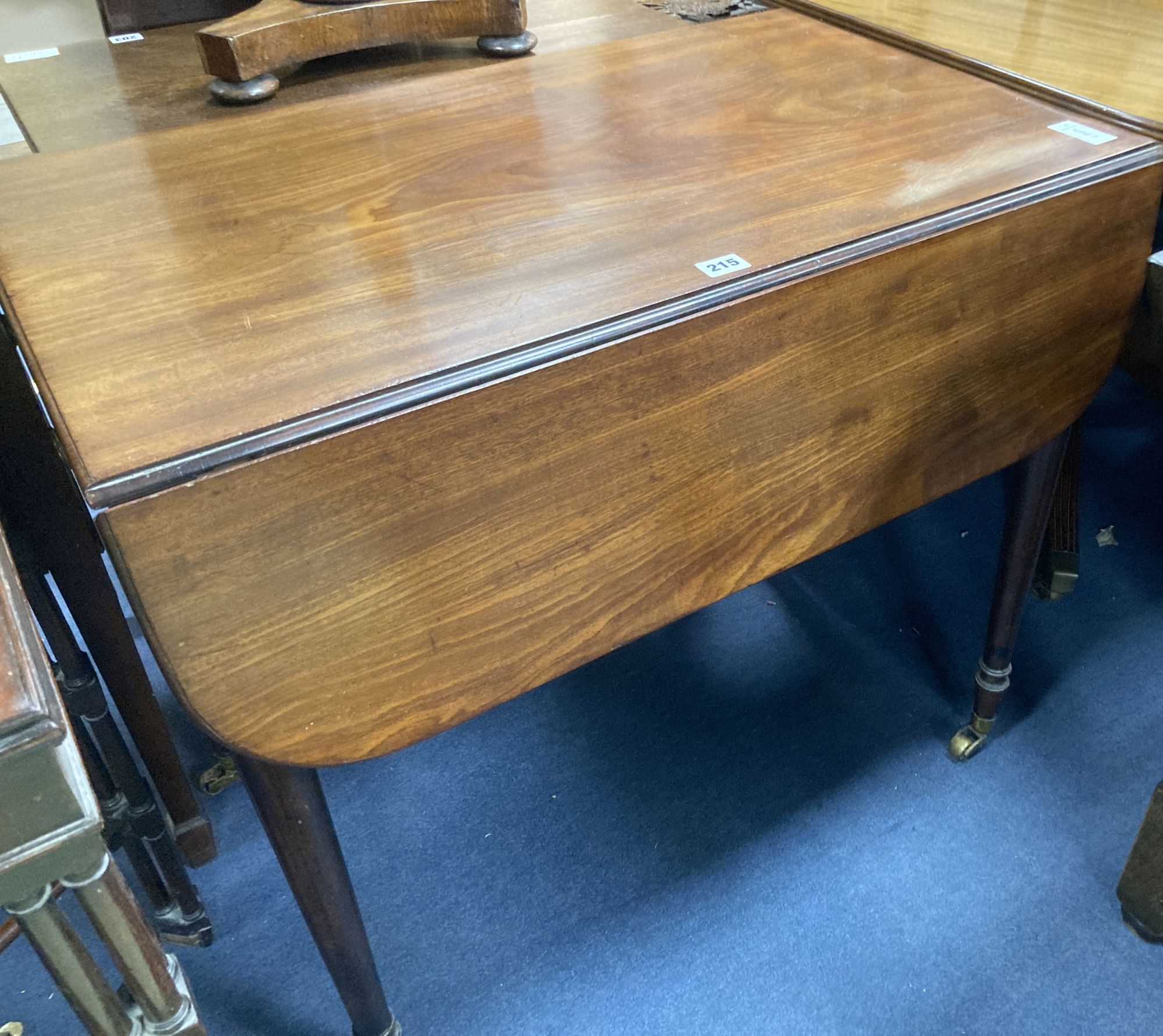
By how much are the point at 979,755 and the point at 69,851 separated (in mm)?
1190

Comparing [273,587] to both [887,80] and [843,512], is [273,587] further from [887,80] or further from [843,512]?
[887,80]

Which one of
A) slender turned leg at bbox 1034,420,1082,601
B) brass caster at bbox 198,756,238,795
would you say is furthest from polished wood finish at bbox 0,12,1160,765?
brass caster at bbox 198,756,238,795

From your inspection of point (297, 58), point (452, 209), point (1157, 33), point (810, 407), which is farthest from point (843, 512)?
point (1157, 33)

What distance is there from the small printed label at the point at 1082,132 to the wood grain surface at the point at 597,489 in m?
0.05

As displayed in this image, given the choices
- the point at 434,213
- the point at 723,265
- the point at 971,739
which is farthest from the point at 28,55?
the point at 971,739

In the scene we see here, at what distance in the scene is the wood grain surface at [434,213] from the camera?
0.63m

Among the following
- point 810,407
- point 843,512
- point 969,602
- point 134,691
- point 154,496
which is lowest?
point 969,602

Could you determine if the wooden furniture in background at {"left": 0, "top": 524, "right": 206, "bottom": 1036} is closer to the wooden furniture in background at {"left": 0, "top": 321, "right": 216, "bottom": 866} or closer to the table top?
the wooden furniture in background at {"left": 0, "top": 321, "right": 216, "bottom": 866}

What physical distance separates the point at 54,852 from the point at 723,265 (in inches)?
21.2

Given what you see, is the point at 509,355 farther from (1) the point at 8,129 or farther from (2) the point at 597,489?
(1) the point at 8,129

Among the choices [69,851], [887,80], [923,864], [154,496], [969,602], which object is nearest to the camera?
[69,851]

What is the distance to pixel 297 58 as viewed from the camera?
103cm

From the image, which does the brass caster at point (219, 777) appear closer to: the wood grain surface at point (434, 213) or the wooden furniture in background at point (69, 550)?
the wooden furniture in background at point (69, 550)

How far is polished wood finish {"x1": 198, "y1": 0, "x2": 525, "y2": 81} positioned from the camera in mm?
982
